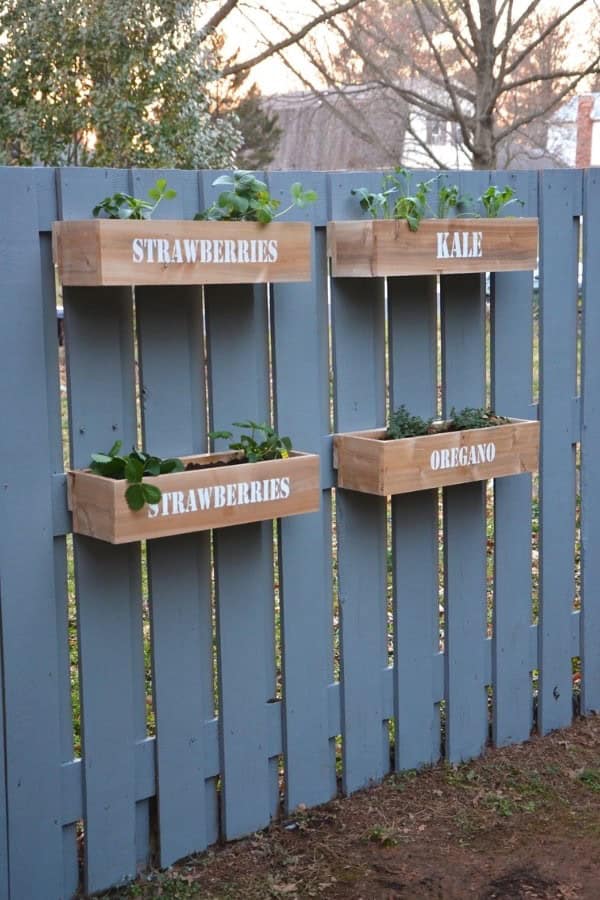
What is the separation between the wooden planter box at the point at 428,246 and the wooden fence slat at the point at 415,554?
0.19m

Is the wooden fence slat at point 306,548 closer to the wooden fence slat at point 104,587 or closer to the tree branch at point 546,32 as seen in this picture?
the wooden fence slat at point 104,587

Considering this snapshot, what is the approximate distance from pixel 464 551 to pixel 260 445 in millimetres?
955

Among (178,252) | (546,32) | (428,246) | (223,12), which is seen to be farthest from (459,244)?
(223,12)

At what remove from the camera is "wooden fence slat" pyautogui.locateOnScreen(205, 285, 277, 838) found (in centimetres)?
294

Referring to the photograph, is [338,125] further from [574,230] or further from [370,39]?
[574,230]

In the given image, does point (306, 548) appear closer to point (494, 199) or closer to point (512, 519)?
point (512, 519)

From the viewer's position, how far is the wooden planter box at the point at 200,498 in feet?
8.23

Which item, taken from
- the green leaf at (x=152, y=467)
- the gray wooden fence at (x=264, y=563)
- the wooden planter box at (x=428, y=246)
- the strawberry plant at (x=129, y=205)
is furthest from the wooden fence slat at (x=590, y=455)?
the green leaf at (x=152, y=467)

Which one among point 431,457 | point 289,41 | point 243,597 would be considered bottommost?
point 243,597

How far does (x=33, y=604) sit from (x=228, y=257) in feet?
3.05

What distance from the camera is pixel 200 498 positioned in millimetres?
2629

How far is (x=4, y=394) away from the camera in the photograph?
256 centimetres

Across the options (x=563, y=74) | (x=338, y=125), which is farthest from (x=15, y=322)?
(x=338, y=125)

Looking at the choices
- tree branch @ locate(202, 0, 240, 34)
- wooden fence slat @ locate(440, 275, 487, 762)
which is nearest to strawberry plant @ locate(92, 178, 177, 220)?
wooden fence slat @ locate(440, 275, 487, 762)
